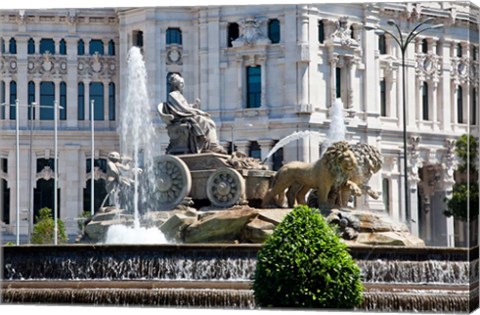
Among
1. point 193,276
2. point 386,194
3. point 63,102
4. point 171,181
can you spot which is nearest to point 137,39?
point 63,102

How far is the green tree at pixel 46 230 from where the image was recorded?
4616cm

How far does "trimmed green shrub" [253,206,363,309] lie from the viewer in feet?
79.7

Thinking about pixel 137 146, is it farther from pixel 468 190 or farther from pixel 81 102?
pixel 81 102

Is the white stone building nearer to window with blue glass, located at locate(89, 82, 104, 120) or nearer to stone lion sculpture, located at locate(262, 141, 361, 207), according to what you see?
window with blue glass, located at locate(89, 82, 104, 120)

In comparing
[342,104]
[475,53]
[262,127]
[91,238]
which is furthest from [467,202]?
[262,127]

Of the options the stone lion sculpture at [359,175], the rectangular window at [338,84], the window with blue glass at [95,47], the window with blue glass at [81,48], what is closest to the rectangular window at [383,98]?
the rectangular window at [338,84]

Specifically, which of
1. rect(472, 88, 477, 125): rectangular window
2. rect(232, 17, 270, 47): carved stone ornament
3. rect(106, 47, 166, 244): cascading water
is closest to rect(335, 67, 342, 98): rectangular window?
rect(232, 17, 270, 47): carved stone ornament

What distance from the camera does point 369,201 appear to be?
48.8 meters

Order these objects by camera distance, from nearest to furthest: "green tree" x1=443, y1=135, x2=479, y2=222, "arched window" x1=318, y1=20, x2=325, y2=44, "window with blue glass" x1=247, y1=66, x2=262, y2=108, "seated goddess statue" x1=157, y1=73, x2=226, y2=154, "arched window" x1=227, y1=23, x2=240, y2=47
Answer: "green tree" x1=443, y1=135, x2=479, y2=222 < "seated goddess statue" x1=157, y1=73, x2=226, y2=154 < "arched window" x1=318, y1=20, x2=325, y2=44 < "window with blue glass" x1=247, y1=66, x2=262, y2=108 < "arched window" x1=227, y1=23, x2=240, y2=47

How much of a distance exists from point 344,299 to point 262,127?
32.8m

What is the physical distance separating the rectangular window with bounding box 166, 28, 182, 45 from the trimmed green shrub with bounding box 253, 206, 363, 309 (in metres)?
34.9

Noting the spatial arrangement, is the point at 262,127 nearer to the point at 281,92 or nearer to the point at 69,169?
the point at 281,92

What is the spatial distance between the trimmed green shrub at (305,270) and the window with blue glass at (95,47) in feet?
126

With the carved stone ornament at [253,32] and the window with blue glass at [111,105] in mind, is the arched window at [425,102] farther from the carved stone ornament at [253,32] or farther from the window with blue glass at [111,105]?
the window with blue glass at [111,105]
